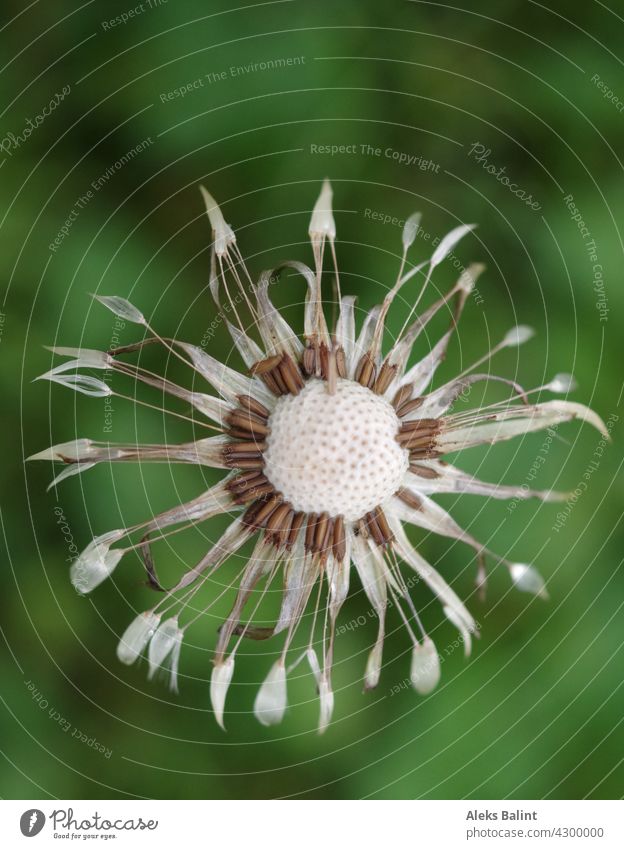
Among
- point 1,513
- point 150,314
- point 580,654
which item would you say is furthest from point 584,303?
point 1,513

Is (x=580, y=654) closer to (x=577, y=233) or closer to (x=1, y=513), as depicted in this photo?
(x=577, y=233)

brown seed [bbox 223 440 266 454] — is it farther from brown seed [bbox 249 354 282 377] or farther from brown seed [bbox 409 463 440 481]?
brown seed [bbox 409 463 440 481]

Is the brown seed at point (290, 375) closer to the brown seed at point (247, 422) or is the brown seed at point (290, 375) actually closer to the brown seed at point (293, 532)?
the brown seed at point (247, 422)

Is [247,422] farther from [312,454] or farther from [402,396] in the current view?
[402,396]
